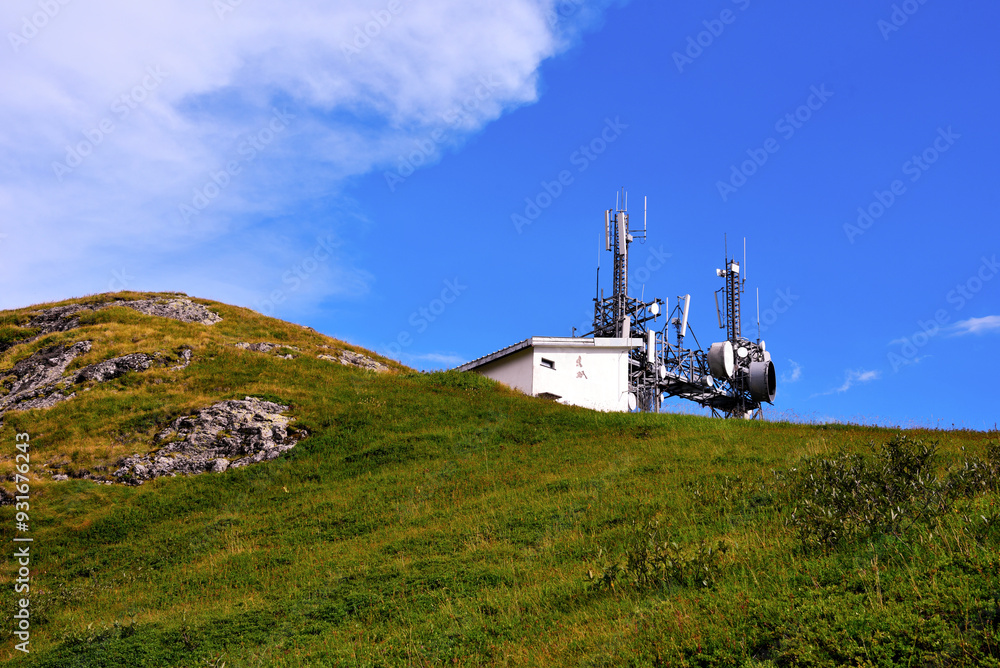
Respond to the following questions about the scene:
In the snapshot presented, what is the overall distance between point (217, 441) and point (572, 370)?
19725mm

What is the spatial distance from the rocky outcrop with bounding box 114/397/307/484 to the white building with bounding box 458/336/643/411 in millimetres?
14122

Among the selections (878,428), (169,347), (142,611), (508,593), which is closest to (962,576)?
(508,593)

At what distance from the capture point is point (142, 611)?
17.6 metres

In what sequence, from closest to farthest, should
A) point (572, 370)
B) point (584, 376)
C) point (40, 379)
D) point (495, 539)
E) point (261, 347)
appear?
point (495, 539)
point (40, 379)
point (572, 370)
point (584, 376)
point (261, 347)

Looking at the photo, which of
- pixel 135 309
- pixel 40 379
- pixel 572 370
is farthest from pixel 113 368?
pixel 572 370

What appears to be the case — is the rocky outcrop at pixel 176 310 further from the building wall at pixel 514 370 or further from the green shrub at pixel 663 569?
the green shrub at pixel 663 569

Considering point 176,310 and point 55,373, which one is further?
point 176,310

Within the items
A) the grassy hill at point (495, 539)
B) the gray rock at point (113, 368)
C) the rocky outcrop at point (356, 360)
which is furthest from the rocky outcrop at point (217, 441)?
the rocky outcrop at point (356, 360)

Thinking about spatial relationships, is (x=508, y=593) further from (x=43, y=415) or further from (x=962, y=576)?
(x=43, y=415)

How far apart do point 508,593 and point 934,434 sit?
18458 mm

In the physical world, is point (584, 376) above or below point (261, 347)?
below

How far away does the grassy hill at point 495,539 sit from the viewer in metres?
9.90

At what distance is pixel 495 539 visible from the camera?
18359 millimetres

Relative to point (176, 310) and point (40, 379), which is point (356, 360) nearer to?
point (176, 310)
